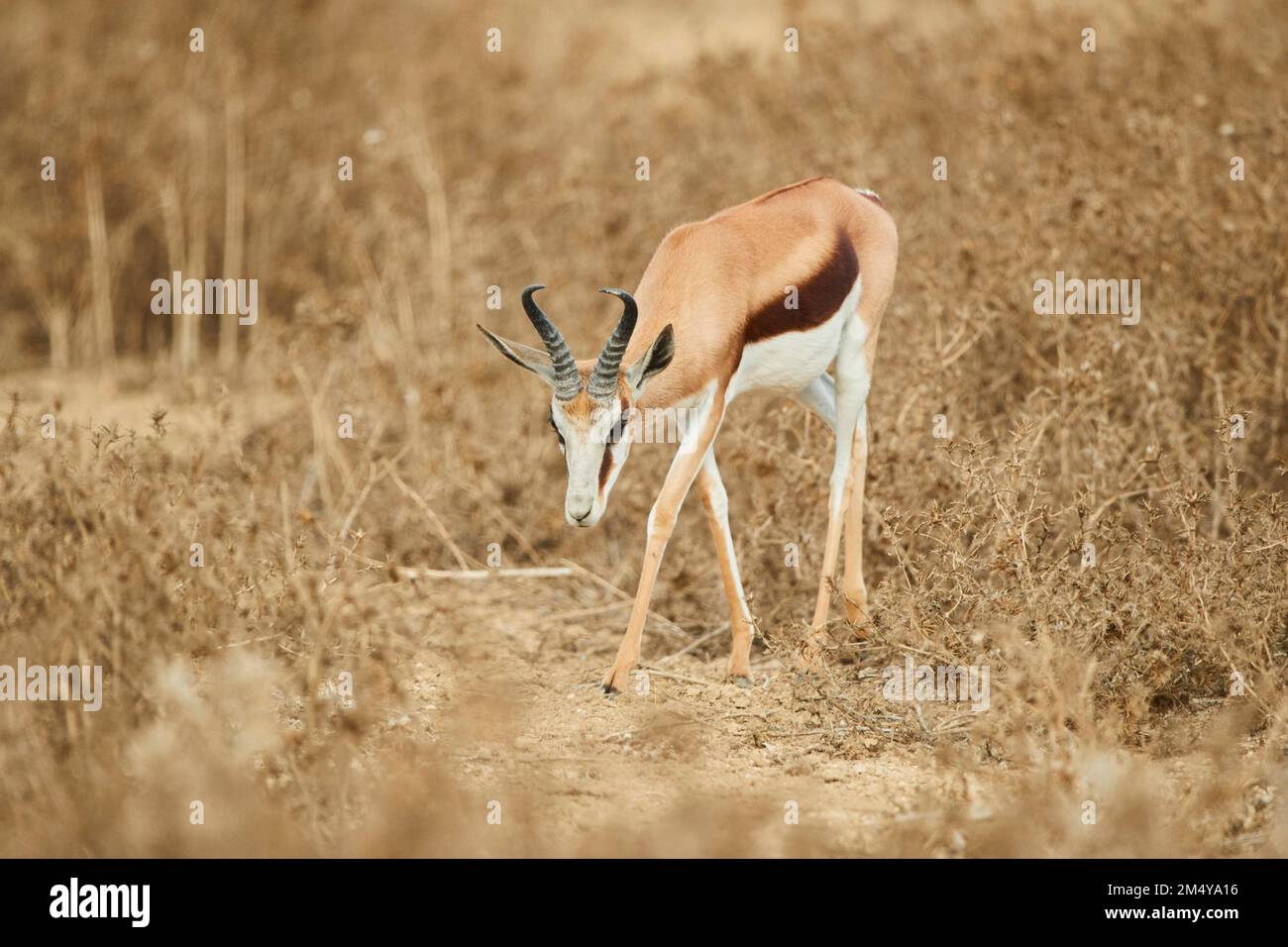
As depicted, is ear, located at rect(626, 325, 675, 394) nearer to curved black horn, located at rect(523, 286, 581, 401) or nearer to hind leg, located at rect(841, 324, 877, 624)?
curved black horn, located at rect(523, 286, 581, 401)

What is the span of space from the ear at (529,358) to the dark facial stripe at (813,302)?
99 centimetres

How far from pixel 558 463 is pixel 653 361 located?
2923 millimetres

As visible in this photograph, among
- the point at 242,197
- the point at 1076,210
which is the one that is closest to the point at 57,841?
the point at 1076,210

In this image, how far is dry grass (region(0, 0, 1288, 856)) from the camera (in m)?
5.20

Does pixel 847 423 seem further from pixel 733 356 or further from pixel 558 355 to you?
pixel 558 355

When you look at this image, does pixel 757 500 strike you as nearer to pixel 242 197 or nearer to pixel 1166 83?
pixel 1166 83

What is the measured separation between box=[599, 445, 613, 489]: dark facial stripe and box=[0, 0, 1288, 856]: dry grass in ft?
2.71

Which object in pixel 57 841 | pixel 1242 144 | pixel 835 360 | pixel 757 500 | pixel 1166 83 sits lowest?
pixel 57 841

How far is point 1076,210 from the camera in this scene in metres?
8.57

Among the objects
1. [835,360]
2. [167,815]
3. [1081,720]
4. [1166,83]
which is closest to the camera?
[167,815]

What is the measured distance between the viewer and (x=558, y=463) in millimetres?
8898

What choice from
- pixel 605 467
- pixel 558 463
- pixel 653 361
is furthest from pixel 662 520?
pixel 558 463

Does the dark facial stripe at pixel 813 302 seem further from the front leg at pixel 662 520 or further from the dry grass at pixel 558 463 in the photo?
the dry grass at pixel 558 463

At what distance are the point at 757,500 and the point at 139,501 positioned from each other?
3.14 m
